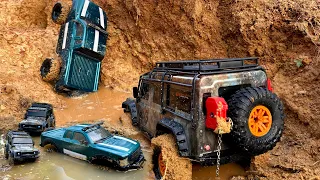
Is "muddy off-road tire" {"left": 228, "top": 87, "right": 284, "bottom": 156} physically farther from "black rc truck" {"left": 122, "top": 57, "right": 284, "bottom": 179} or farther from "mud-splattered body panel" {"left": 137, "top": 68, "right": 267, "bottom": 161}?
"mud-splattered body panel" {"left": 137, "top": 68, "right": 267, "bottom": 161}

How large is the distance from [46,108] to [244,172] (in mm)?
6491

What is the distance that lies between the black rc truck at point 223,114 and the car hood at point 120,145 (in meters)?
1.04

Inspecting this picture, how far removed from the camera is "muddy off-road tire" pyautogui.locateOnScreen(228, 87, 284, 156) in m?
4.93

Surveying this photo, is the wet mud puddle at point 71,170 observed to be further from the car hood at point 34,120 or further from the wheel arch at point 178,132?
the wheel arch at point 178,132

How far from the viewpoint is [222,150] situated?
5.35 m

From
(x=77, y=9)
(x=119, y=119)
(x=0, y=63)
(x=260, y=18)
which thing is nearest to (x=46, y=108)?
(x=119, y=119)

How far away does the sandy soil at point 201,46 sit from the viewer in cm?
681

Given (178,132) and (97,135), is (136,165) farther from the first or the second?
(178,132)

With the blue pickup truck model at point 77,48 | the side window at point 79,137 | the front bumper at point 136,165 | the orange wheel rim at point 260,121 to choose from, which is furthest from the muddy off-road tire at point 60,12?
the orange wheel rim at point 260,121

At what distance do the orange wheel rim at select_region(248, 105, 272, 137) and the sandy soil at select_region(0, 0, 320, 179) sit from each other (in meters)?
1.02

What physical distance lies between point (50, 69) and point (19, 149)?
207 inches

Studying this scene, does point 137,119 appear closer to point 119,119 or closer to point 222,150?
point 119,119

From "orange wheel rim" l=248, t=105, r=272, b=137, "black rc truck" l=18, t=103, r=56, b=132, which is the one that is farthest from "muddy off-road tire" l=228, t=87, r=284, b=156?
"black rc truck" l=18, t=103, r=56, b=132

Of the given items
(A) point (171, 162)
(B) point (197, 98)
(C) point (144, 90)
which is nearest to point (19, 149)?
(C) point (144, 90)
